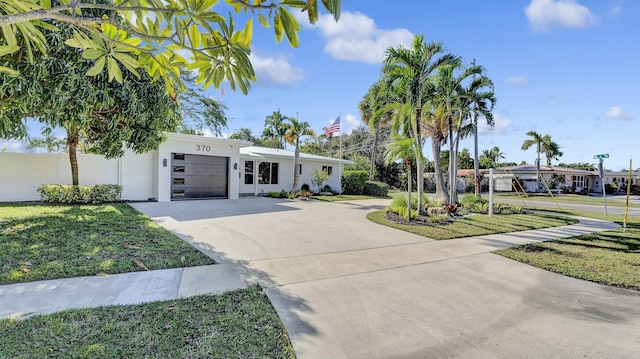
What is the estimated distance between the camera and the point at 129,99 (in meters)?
6.88

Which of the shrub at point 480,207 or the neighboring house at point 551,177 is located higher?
the neighboring house at point 551,177

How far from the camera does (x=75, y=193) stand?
1167 centimetres

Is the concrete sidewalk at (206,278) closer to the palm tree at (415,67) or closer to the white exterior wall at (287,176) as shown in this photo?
the palm tree at (415,67)

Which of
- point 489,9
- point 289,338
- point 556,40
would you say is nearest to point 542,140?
point 556,40

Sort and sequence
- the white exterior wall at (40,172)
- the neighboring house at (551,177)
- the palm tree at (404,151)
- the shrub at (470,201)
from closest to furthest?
the palm tree at (404,151) → the white exterior wall at (40,172) → the shrub at (470,201) → the neighboring house at (551,177)

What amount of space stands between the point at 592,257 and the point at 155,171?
15675 mm

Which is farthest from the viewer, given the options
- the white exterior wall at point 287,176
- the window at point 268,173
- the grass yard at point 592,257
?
the window at point 268,173

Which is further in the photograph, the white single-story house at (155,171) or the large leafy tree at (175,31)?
the white single-story house at (155,171)

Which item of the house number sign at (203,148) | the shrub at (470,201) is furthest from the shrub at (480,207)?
the house number sign at (203,148)

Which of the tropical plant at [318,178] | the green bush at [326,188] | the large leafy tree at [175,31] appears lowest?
the green bush at [326,188]

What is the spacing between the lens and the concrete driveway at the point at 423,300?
9.36 ft

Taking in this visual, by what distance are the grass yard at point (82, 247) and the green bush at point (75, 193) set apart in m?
3.02

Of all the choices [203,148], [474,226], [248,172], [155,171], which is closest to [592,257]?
[474,226]

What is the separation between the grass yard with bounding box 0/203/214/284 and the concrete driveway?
724 millimetres
